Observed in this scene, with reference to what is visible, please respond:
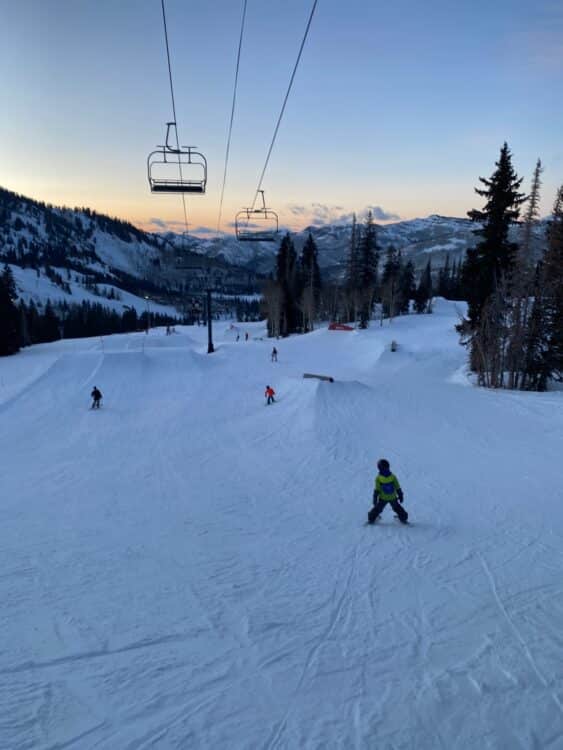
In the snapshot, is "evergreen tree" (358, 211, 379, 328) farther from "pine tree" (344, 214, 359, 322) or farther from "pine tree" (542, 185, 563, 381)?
"pine tree" (542, 185, 563, 381)

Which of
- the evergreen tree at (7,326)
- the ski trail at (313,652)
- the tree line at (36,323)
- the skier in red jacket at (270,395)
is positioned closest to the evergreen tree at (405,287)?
the tree line at (36,323)

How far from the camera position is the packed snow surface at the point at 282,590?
4.73 metres

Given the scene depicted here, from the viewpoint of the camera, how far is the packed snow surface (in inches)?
186

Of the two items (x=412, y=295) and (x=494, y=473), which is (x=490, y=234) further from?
(x=412, y=295)

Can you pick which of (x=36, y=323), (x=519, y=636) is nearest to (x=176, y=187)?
(x=519, y=636)

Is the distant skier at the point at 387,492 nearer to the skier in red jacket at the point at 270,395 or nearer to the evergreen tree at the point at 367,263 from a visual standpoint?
the skier in red jacket at the point at 270,395

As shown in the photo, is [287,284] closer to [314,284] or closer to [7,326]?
[314,284]

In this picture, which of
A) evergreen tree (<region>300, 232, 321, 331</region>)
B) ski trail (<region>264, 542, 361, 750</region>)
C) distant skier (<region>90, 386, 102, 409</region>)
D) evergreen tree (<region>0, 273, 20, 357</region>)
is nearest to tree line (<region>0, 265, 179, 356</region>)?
evergreen tree (<region>0, 273, 20, 357</region>)

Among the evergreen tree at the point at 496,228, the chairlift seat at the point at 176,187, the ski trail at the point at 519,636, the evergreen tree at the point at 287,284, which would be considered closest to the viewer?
the ski trail at the point at 519,636

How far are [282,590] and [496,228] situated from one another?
31.8 m

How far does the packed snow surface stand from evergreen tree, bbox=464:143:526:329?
15.1 m

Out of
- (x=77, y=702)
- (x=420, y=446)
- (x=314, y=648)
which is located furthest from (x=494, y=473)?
(x=77, y=702)

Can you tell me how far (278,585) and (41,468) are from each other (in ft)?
38.3

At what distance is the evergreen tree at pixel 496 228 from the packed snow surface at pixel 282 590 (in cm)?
1510
